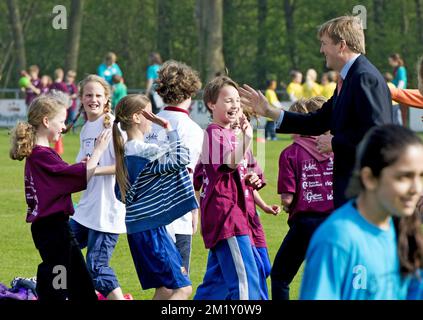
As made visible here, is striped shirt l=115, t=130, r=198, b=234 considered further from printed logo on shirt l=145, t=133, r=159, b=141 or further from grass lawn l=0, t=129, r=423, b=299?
grass lawn l=0, t=129, r=423, b=299

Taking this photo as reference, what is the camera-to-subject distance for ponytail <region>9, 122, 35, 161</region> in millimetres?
7844

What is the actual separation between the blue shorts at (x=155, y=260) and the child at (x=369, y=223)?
3458mm

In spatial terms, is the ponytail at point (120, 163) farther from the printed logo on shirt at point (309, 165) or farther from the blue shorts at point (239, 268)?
the printed logo on shirt at point (309, 165)

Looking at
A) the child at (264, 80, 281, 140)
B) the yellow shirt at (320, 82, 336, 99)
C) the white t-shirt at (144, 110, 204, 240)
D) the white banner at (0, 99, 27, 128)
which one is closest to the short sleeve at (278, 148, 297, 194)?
the white t-shirt at (144, 110, 204, 240)

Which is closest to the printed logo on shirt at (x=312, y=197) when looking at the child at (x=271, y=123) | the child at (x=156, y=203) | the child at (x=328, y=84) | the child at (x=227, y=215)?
the child at (x=227, y=215)

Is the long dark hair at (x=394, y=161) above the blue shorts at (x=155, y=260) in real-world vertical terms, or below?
above

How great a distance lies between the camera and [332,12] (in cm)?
5775

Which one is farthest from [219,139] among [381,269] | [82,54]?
[82,54]

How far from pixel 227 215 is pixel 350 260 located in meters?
3.65

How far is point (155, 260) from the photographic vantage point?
7.73 metres

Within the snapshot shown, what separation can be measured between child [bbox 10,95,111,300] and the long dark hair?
3.60m

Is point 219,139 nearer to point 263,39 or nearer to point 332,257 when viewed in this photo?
point 332,257

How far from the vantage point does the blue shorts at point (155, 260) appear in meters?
7.74
